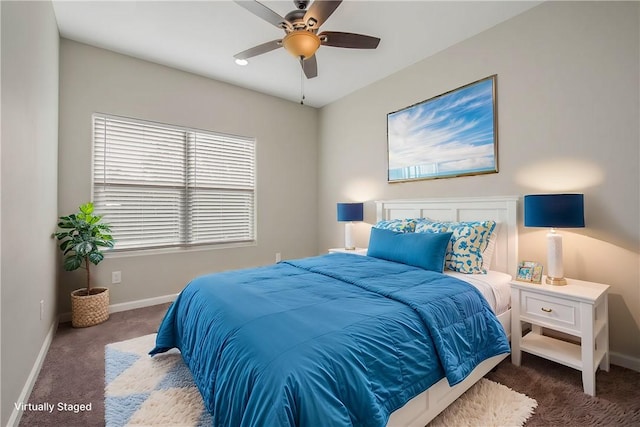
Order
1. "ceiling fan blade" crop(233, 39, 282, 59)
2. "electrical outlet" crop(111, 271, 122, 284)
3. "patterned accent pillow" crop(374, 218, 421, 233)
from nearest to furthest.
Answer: "ceiling fan blade" crop(233, 39, 282, 59) → "patterned accent pillow" crop(374, 218, 421, 233) → "electrical outlet" crop(111, 271, 122, 284)

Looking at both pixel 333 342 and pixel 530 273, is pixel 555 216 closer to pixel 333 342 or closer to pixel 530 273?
pixel 530 273

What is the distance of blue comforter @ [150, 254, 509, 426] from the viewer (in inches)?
40.2

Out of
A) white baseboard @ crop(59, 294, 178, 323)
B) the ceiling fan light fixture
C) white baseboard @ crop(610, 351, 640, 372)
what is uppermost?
the ceiling fan light fixture

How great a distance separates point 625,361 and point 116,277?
15.0 ft

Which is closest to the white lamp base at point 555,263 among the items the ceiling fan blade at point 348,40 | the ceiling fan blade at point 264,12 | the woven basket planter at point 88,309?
the ceiling fan blade at point 348,40

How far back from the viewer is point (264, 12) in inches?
76.2

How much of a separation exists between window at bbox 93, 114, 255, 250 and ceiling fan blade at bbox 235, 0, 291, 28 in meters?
2.11

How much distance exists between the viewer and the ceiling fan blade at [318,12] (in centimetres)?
183

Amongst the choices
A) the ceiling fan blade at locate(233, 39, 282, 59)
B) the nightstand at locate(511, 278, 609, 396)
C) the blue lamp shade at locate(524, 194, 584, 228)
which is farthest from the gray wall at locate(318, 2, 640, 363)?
the ceiling fan blade at locate(233, 39, 282, 59)

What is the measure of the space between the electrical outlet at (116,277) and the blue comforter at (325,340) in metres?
1.41

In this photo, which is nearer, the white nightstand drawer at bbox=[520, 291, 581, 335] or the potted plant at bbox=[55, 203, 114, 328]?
the white nightstand drawer at bbox=[520, 291, 581, 335]

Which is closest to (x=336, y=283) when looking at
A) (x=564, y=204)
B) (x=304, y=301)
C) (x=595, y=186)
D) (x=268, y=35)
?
(x=304, y=301)

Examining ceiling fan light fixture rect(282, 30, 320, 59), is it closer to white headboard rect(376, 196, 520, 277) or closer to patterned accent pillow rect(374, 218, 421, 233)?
patterned accent pillow rect(374, 218, 421, 233)

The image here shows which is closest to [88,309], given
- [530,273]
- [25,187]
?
[25,187]
